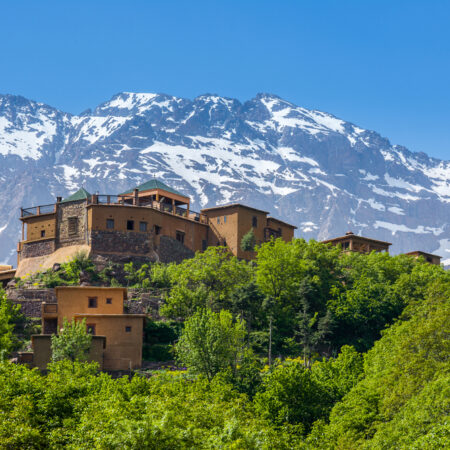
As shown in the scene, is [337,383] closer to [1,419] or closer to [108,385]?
A: [108,385]

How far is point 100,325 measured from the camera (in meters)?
71.6

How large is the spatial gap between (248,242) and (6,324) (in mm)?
35456

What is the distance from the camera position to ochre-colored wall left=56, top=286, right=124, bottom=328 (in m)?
75.1

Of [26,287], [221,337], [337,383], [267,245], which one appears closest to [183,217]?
[267,245]

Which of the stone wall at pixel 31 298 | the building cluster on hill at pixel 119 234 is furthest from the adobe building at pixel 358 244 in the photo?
the stone wall at pixel 31 298

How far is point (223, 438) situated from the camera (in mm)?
A: 40656

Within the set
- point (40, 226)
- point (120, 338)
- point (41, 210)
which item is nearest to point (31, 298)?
point (120, 338)

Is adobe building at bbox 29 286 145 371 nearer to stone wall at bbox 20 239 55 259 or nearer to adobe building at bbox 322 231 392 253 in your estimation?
stone wall at bbox 20 239 55 259

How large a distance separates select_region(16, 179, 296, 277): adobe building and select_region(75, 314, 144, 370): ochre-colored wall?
19.2 meters

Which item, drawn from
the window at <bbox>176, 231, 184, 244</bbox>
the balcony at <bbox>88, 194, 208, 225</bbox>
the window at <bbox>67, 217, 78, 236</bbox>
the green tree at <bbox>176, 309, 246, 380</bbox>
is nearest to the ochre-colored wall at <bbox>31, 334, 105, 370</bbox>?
the green tree at <bbox>176, 309, 246, 380</bbox>

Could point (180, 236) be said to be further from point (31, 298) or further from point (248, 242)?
point (31, 298)

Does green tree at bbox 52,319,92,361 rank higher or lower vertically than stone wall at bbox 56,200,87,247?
lower

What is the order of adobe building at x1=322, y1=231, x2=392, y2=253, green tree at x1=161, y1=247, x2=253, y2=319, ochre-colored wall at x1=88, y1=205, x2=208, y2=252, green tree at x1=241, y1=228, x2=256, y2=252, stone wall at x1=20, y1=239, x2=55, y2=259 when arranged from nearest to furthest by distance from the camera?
green tree at x1=161, y1=247, x2=253, y2=319
ochre-colored wall at x1=88, y1=205, x2=208, y2=252
stone wall at x1=20, y1=239, x2=55, y2=259
green tree at x1=241, y1=228, x2=256, y2=252
adobe building at x1=322, y1=231, x2=392, y2=253

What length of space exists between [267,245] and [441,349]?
36700mm
